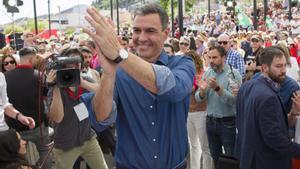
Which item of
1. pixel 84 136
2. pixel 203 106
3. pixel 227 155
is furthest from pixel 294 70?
pixel 84 136

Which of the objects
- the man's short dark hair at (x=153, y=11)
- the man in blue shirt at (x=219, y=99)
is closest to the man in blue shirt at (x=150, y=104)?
the man's short dark hair at (x=153, y=11)

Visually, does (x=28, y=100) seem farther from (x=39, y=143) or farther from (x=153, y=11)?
(x=153, y=11)

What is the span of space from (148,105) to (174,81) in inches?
13.6

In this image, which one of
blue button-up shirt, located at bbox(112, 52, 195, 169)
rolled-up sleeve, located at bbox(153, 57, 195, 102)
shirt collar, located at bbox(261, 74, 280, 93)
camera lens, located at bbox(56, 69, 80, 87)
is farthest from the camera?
shirt collar, located at bbox(261, 74, 280, 93)

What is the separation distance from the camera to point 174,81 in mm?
2156

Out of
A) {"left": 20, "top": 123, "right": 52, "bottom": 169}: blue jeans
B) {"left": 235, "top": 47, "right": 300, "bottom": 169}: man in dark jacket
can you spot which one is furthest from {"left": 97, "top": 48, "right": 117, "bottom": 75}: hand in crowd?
{"left": 20, "top": 123, "right": 52, "bottom": 169}: blue jeans

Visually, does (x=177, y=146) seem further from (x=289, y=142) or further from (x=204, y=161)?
(x=204, y=161)

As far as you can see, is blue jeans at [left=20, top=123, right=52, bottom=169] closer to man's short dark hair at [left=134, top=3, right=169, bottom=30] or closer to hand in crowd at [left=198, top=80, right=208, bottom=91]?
hand in crowd at [left=198, top=80, right=208, bottom=91]

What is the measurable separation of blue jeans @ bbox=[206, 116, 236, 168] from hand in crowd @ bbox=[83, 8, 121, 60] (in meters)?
3.77

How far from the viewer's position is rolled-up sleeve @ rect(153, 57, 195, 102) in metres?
2.08

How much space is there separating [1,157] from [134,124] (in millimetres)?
1215

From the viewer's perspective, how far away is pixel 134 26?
7.80 ft

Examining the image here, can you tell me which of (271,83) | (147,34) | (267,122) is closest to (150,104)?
(147,34)

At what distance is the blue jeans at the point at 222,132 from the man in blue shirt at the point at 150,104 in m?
2.79
